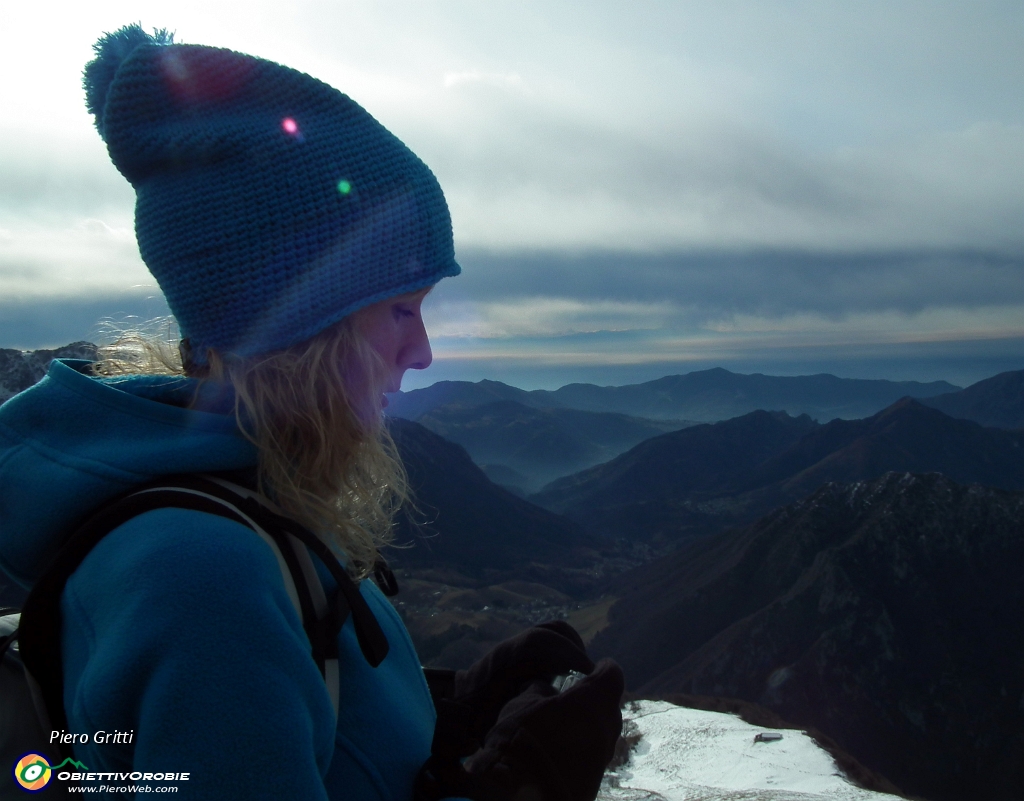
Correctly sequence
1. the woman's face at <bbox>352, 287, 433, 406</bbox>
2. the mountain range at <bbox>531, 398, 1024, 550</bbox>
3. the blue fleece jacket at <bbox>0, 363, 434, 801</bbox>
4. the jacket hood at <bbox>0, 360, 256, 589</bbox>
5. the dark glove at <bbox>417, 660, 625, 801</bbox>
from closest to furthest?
the blue fleece jacket at <bbox>0, 363, 434, 801</bbox>
the jacket hood at <bbox>0, 360, 256, 589</bbox>
the woman's face at <bbox>352, 287, 433, 406</bbox>
the dark glove at <bbox>417, 660, 625, 801</bbox>
the mountain range at <bbox>531, 398, 1024, 550</bbox>

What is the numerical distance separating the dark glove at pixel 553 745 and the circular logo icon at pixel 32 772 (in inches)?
42.9

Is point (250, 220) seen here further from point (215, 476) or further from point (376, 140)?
point (215, 476)

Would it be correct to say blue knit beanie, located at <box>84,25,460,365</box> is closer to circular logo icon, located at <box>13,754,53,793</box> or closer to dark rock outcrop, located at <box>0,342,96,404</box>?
circular logo icon, located at <box>13,754,53,793</box>

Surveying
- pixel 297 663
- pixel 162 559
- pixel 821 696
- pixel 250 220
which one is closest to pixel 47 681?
pixel 162 559

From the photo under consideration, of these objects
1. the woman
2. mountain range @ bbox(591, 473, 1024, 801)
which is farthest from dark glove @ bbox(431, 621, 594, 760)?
mountain range @ bbox(591, 473, 1024, 801)

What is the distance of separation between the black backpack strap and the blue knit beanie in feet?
1.60

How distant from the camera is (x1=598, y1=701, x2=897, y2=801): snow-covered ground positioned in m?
14.2

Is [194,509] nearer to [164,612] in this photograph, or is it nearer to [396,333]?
[164,612]

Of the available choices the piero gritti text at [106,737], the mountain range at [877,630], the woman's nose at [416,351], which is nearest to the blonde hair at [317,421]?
the woman's nose at [416,351]

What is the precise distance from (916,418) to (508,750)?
672 feet

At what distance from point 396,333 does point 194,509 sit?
2.63 feet

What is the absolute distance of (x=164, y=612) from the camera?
1.27m

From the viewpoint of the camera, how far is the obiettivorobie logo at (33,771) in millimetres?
1467

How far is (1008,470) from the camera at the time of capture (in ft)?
533
